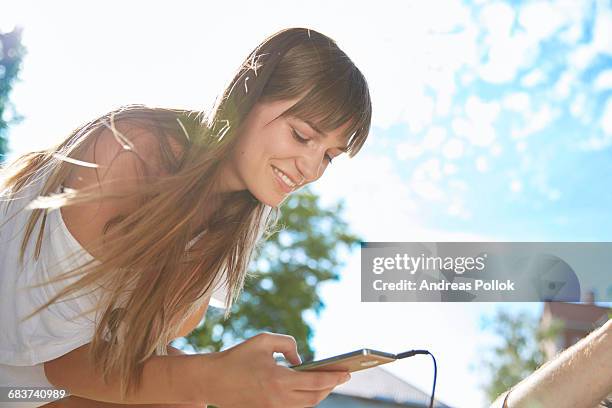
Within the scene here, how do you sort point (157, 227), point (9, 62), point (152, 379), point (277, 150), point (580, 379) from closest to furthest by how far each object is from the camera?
point (580, 379)
point (152, 379)
point (157, 227)
point (277, 150)
point (9, 62)

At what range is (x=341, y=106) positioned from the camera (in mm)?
2230

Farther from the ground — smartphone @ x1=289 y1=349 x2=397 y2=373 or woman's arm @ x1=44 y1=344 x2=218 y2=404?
smartphone @ x1=289 y1=349 x2=397 y2=373

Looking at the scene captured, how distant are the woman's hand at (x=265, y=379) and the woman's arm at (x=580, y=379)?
0.48m

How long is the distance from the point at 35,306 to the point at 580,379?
1499 mm

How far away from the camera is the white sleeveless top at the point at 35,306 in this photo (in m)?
2.00

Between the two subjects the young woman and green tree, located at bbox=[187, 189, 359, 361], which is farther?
green tree, located at bbox=[187, 189, 359, 361]

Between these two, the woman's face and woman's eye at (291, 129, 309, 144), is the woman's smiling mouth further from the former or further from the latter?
woman's eye at (291, 129, 309, 144)

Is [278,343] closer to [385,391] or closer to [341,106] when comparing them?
[341,106]

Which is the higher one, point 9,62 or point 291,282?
point 9,62

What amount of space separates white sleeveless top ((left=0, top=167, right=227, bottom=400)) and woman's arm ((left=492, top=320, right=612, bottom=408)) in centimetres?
123

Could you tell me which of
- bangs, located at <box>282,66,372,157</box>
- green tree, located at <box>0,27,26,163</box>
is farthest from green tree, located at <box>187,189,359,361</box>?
bangs, located at <box>282,66,372,157</box>

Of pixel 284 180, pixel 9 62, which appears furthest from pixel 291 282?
pixel 284 180

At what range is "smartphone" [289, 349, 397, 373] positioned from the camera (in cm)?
166

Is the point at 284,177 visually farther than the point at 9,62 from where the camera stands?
No
